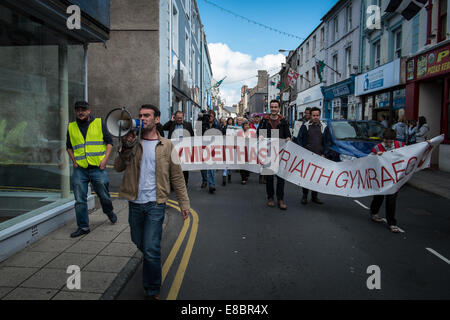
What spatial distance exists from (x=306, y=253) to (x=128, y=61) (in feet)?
41.1

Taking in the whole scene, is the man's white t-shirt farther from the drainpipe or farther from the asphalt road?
the drainpipe

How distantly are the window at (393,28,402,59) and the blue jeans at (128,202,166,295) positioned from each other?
18.2m

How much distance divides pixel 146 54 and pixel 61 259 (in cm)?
1183

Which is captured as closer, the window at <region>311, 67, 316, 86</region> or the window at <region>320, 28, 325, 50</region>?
the window at <region>320, 28, 325, 50</region>

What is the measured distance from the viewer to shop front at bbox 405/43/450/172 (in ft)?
45.4

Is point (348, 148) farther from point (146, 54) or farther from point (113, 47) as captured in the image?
point (113, 47)

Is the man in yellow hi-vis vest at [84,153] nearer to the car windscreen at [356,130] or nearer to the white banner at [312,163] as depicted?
the white banner at [312,163]

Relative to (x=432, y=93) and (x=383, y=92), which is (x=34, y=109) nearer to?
(x=432, y=93)

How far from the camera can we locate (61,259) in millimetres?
4539

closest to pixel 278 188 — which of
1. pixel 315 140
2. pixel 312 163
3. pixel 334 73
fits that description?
pixel 312 163

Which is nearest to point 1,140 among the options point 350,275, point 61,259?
point 61,259

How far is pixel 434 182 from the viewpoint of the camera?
10.8 metres

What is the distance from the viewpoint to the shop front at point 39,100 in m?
5.59

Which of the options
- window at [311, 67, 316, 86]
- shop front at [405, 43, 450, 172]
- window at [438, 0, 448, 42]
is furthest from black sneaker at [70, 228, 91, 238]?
window at [311, 67, 316, 86]
